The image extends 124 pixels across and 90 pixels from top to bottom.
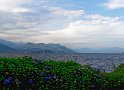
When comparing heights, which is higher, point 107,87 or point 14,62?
point 14,62

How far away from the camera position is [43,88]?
A: 41.5 ft

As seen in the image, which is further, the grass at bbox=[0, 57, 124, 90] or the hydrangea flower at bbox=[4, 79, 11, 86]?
the grass at bbox=[0, 57, 124, 90]

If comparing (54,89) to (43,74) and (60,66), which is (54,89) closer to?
(43,74)

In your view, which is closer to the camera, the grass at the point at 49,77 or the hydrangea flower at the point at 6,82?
the hydrangea flower at the point at 6,82

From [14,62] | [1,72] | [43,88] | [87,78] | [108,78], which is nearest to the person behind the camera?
[1,72]

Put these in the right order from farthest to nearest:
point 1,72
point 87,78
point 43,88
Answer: point 87,78
point 43,88
point 1,72

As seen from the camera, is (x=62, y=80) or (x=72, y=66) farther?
(x=72, y=66)

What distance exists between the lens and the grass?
1197 centimetres

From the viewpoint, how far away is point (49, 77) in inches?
515

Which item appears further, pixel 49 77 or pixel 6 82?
pixel 49 77

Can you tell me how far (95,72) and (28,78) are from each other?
5.12m

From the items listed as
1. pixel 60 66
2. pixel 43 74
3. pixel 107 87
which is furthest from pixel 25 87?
pixel 107 87

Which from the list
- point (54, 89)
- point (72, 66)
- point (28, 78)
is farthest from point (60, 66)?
point (28, 78)

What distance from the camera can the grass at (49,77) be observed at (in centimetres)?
1197
